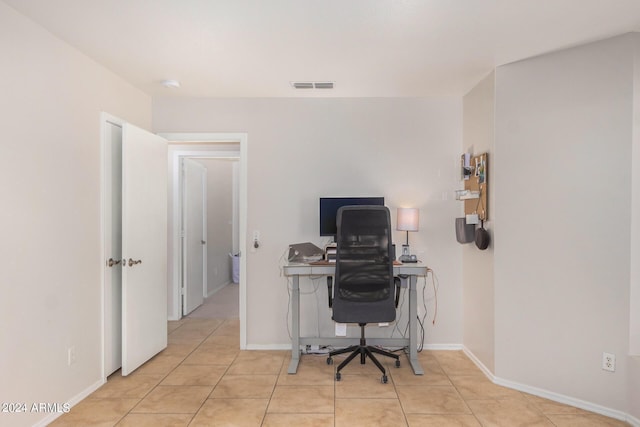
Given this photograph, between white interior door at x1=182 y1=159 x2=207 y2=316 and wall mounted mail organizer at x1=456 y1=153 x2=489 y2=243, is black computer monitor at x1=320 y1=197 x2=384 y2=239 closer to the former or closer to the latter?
wall mounted mail organizer at x1=456 y1=153 x2=489 y2=243

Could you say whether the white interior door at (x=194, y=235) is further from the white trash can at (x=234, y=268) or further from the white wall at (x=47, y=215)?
the white wall at (x=47, y=215)

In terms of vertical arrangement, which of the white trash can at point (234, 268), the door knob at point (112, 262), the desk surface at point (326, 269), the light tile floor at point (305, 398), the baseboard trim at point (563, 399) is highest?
the door knob at point (112, 262)

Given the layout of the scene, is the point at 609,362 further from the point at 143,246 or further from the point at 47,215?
the point at 47,215

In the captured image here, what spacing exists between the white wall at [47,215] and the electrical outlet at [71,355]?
0.03m

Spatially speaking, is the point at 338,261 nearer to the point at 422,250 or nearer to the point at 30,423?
the point at 422,250

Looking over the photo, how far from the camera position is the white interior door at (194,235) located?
4805 mm

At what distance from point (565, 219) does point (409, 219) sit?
48.0 inches

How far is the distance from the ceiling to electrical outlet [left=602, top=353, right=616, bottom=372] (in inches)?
84.4

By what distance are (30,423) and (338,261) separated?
2215 millimetres

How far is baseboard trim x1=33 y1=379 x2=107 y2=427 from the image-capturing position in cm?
227

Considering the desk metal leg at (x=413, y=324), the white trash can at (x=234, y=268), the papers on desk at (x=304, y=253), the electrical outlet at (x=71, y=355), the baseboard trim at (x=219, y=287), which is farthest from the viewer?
A: the white trash can at (x=234, y=268)

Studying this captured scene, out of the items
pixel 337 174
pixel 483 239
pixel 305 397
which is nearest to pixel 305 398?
pixel 305 397

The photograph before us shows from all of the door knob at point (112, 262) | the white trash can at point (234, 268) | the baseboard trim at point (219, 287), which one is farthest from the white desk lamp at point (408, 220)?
the white trash can at point (234, 268)

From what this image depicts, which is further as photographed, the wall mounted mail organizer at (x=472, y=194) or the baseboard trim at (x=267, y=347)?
the baseboard trim at (x=267, y=347)
